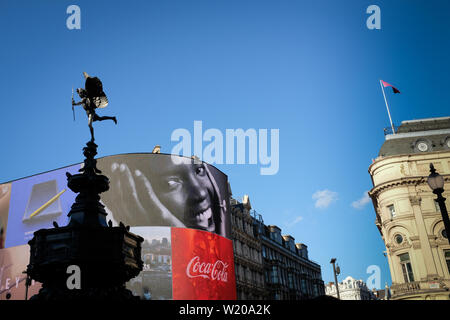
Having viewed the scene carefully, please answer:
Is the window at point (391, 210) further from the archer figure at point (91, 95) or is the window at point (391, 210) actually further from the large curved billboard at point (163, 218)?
the archer figure at point (91, 95)

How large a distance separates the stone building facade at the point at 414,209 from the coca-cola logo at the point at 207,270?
18651mm

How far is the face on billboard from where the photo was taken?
48531 millimetres

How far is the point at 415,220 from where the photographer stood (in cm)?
4550

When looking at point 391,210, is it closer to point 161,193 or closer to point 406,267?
point 406,267

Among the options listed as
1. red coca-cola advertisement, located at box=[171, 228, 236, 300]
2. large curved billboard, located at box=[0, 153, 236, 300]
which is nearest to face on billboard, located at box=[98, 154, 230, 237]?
large curved billboard, located at box=[0, 153, 236, 300]

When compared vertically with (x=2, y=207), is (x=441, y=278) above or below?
below

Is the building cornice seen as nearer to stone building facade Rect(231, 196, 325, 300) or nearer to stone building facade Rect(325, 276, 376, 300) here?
stone building facade Rect(231, 196, 325, 300)

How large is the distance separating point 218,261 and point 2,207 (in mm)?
31493

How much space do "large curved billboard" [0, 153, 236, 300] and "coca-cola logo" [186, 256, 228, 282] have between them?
0.35 feet

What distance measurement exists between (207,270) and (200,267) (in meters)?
0.88

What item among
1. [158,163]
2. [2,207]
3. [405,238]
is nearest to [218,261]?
[158,163]

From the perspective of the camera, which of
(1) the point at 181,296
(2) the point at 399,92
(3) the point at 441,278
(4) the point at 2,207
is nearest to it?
(3) the point at 441,278
